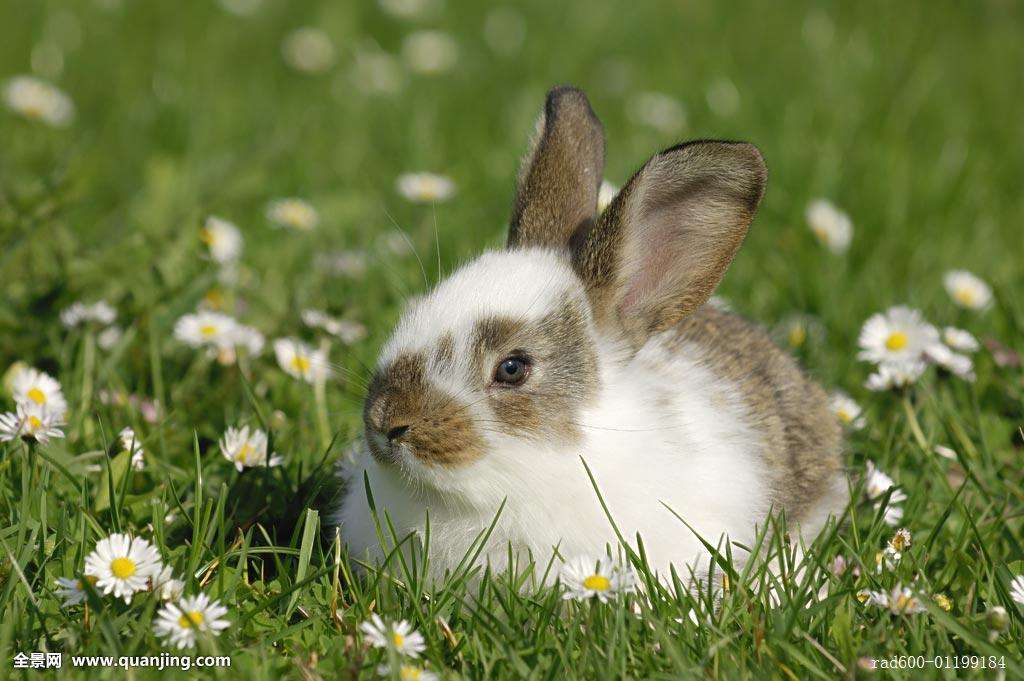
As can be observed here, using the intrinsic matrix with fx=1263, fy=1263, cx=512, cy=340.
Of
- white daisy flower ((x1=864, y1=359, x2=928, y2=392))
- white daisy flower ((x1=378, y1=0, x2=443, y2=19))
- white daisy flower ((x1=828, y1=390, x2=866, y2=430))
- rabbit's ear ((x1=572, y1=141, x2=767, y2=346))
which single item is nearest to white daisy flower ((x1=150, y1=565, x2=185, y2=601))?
rabbit's ear ((x1=572, y1=141, x2=767, y2=346))

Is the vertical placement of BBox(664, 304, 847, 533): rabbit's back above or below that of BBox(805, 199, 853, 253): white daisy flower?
below

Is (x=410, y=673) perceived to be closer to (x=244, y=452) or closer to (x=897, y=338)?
(x=244, y=452)

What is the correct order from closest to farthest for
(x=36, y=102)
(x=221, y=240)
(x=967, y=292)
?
(x=221, y=240) → (x=967, y=292) → (x=36, y=102)

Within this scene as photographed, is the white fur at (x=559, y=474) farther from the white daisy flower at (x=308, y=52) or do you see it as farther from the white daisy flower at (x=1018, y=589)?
the white daisy flower at (x=308, y=52)

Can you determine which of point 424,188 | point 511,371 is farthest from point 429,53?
point 511,371

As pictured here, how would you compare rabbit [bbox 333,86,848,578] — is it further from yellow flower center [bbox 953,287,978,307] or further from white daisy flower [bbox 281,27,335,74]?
white daisy flower [bbox 281,27,335,74]

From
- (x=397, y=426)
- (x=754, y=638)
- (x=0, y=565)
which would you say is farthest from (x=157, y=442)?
(x=754, y=638)
